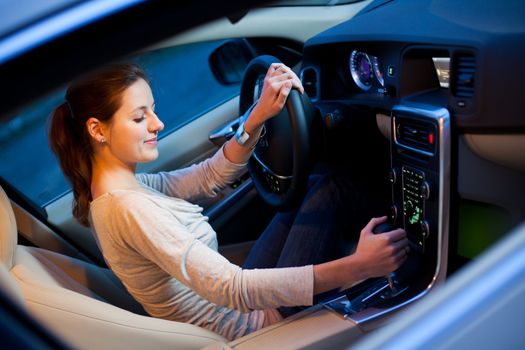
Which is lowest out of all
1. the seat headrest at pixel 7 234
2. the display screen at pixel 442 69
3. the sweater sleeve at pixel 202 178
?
the sweater sleeve at pixel 202 178

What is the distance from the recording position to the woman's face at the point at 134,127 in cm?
135

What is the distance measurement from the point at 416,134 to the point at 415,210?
7.5 inches

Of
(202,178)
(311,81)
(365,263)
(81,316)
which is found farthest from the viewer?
(311,81)

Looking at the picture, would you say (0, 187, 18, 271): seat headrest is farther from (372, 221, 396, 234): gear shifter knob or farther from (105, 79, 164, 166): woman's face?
(372, 221, 396, 234): gear shifter knob

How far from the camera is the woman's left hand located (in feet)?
5.08

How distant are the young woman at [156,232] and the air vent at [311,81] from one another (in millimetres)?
423

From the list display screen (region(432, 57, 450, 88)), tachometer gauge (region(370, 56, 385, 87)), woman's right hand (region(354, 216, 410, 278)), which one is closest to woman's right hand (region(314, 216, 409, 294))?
woman's right hand (region(354, 216, 410, 278))

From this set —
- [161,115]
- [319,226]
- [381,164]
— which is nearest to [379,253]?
[319,226]

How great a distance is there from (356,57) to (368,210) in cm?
44

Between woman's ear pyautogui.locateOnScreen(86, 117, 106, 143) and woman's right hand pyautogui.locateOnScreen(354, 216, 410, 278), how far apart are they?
0.59 meters

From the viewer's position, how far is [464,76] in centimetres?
136

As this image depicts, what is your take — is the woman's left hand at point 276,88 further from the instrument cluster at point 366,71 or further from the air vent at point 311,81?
the air vent at point 311,81

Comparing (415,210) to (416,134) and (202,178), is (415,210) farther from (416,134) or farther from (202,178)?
(202,178)

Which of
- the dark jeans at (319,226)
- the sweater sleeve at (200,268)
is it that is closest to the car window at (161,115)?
the dark jeans at (319,226)
